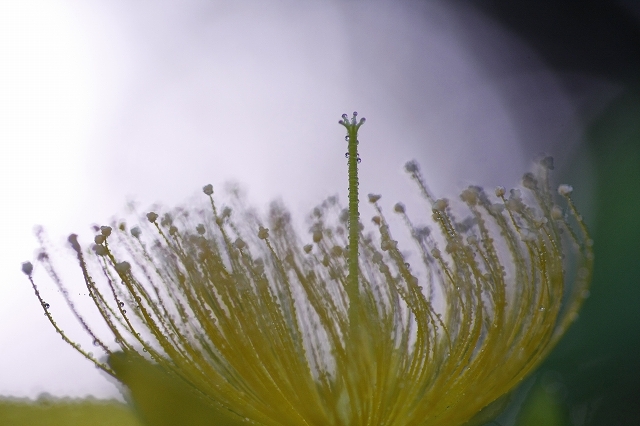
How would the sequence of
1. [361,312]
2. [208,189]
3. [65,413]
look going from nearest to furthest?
[361,312]
[208,189]
[65,413]

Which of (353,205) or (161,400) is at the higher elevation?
(353,205)

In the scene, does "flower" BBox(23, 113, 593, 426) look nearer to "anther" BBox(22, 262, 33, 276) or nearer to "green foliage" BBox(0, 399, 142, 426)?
"anther" BBox(22, 262, 33, 276)

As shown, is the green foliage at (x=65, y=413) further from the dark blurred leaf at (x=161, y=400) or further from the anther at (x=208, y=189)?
the anther at (x=208, y=189)

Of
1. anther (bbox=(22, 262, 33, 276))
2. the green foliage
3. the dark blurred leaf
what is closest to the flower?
anther (bbox=(22, 262, 33, 276))

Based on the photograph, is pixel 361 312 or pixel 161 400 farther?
pixel 161 400

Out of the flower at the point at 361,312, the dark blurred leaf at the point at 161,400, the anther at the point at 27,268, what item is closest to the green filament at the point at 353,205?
the flower at the point at 361,312

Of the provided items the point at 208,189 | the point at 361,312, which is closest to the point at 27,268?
the point at 208,189

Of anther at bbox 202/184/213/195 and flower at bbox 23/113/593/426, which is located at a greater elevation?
anther at bbox 202/184/213/195

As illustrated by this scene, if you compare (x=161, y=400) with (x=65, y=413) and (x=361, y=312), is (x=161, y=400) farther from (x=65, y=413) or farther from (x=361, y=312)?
(x=361, y=312)

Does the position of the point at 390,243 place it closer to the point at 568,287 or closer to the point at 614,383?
the point at 568,287
